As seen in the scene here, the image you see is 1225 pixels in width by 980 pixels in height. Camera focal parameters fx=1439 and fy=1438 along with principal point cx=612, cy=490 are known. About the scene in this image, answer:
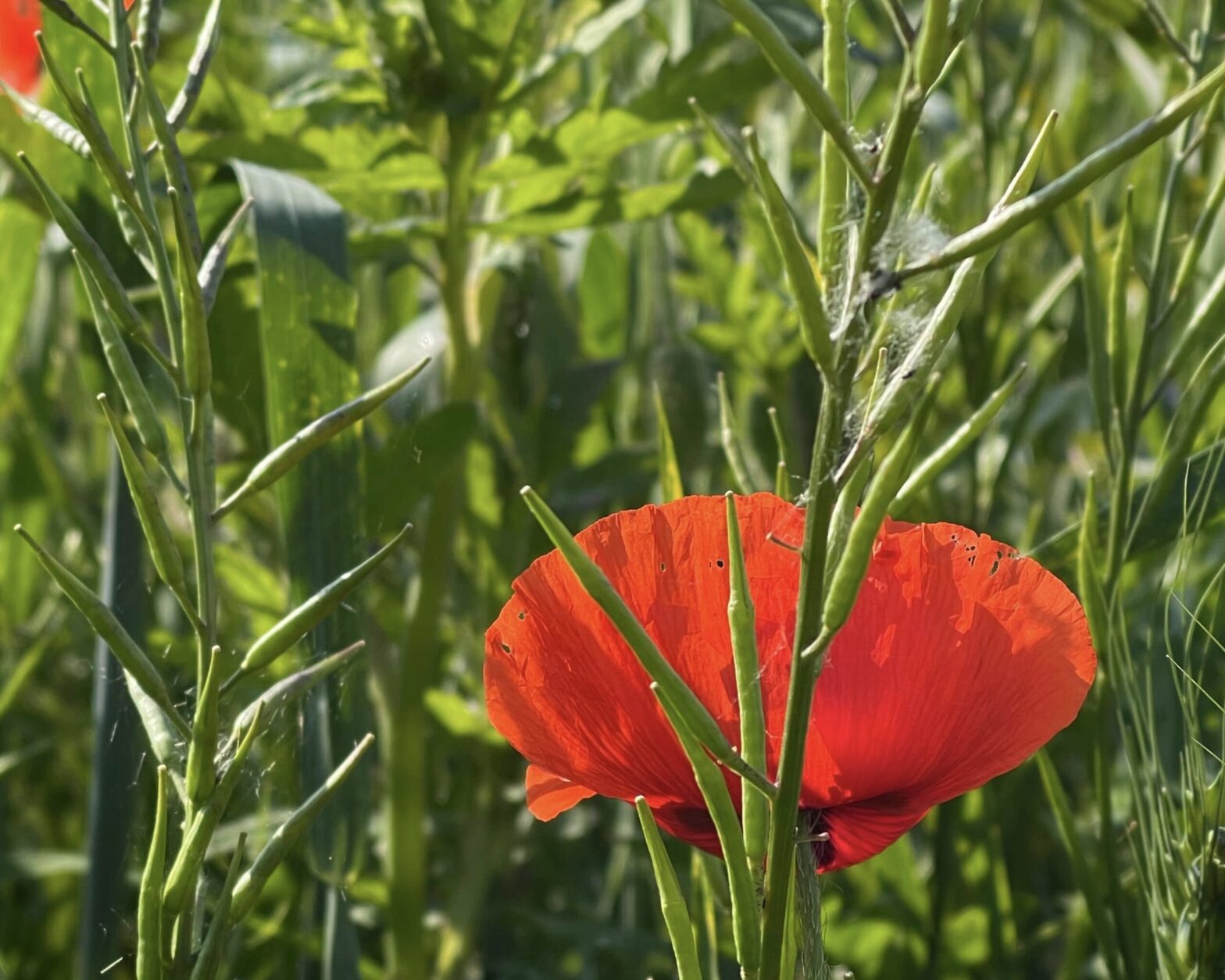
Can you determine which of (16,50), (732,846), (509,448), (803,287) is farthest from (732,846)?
(16,50)

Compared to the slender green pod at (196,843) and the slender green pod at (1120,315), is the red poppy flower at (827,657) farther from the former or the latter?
the slender green pod at (1120,315)

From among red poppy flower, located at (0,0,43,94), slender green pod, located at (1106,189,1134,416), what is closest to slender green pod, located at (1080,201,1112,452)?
slender green pod, located at (1106,189,1134,416)

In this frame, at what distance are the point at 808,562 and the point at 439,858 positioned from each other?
0.67 m

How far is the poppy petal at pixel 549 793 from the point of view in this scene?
13.5 inches

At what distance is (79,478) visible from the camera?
982 millimetres

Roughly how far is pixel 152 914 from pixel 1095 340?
37 centimetres

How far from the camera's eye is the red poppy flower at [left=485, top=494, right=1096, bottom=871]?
293 mm

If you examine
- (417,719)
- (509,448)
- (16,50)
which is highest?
(16,50)

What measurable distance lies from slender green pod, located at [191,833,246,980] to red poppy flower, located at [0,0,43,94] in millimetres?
808

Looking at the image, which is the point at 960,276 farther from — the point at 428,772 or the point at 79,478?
the point at 79,478

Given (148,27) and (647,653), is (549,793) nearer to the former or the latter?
(647,653)

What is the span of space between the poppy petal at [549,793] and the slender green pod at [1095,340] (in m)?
0.26

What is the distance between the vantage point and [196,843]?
30cm

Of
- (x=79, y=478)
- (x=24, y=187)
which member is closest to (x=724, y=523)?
(x=24, y=187)
